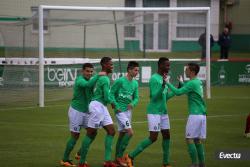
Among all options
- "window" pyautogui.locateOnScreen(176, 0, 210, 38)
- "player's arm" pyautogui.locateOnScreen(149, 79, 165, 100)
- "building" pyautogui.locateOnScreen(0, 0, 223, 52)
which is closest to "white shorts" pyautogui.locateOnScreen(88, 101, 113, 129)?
"player's arm" pyautogui.locateOnScreen(149, 79, 165, 100)

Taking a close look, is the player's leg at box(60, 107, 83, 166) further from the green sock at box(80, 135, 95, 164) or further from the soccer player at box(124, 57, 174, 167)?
the soccer player at box(124, 57, 174, 167)

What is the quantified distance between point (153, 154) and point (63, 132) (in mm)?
4254

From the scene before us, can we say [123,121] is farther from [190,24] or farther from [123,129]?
[190,24]

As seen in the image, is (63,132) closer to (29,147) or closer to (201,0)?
(29,147)

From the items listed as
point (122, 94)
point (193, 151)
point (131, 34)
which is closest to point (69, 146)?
point (122, 94)

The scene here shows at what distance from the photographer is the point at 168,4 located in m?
52.6

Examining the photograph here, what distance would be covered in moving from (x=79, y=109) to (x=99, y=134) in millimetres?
5033

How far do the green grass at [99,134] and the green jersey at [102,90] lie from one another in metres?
1.43

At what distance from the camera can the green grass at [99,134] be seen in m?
15.9

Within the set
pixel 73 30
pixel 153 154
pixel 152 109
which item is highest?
pixel 73 30

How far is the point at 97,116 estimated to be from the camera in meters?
14.5

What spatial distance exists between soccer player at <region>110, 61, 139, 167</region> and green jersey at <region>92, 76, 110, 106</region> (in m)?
0.33

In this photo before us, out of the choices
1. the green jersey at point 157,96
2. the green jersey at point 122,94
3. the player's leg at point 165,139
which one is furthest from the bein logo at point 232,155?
the green jersey at point 122,94

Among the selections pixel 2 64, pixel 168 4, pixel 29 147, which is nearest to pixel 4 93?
pixel 2 64
